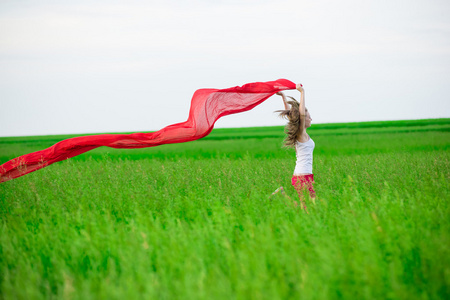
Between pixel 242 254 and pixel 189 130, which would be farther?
pixel 189 130

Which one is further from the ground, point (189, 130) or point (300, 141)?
point (189, 130)

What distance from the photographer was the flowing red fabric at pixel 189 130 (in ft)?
19.7

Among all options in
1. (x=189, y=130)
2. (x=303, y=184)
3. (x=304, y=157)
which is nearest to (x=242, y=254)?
(x=303, y=184)

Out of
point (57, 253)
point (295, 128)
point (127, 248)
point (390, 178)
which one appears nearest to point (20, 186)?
point (57, 253)

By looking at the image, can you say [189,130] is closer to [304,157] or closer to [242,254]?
[304,157]

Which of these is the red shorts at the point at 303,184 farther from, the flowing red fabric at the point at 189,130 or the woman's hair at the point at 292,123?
the flowing red fabric at the point at 189,130

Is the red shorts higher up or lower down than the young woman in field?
lower down

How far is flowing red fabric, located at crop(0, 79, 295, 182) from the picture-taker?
600cm

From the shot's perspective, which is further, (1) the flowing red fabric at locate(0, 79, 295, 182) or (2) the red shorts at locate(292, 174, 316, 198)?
(1) the flowing red fabric at locate(0, 79, 295, 182)

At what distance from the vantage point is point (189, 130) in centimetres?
598

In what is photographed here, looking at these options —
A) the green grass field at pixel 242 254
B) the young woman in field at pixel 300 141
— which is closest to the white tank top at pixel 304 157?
the young woman in field at pixel 300 141

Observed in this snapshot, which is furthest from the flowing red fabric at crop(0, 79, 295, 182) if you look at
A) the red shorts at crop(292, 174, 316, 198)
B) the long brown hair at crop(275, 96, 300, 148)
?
the red shorts at crop(292, 174, 316, 198)

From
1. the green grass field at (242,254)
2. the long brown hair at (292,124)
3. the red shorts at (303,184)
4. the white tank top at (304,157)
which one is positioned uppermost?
the long brown hair at (292,124)

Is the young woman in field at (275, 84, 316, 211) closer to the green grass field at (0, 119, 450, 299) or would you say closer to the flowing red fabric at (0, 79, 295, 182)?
the green grass field at (0, 119, 450, 299)
